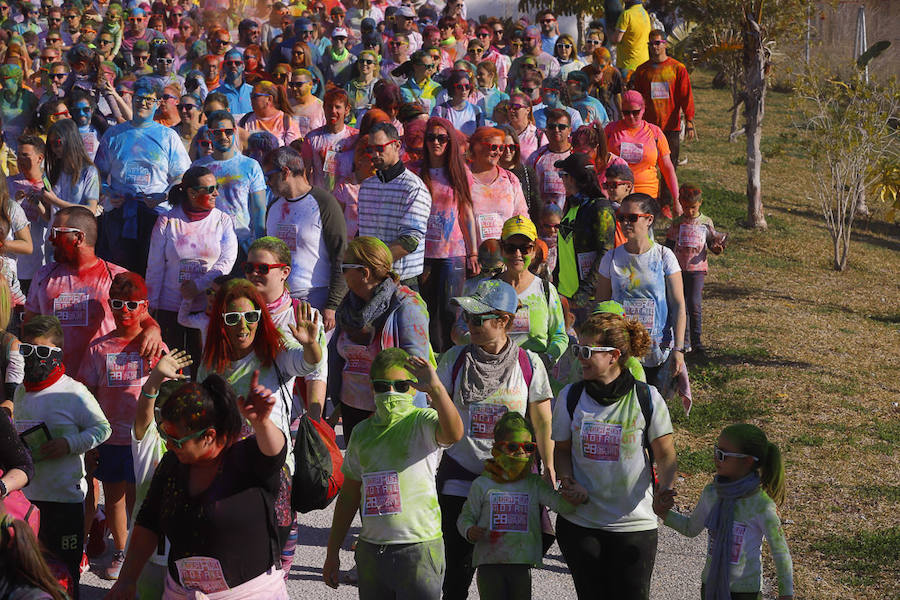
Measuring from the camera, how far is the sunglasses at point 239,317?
5.19 meters

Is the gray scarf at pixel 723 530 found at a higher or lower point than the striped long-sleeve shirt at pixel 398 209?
lower

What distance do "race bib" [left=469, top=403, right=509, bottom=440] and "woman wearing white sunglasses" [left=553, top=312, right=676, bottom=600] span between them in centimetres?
35

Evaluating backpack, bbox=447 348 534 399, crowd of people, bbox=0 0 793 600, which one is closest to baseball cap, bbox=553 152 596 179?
crowd of people, bbox=0 0 793 600

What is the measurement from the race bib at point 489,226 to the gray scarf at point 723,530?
3.70m

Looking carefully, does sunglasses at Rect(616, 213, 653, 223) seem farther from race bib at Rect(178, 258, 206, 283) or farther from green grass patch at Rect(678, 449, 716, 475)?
race bib at Rect(178, 258, 206, 283)

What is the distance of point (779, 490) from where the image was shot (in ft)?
17.1

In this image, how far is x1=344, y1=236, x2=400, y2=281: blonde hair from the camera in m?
6.01

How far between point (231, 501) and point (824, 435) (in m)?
6.48

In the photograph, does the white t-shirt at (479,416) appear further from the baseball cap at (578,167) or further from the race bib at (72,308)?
the baseball cap at (578,167)

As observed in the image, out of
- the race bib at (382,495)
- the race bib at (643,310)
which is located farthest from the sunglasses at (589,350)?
the race bib at (643,310)

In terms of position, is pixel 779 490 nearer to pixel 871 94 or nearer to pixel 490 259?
pixel 490 259

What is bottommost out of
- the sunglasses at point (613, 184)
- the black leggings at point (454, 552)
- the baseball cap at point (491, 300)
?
the black leggings at point (454, 552)

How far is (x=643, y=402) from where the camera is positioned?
5.26 m

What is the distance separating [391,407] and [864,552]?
12.4ft
